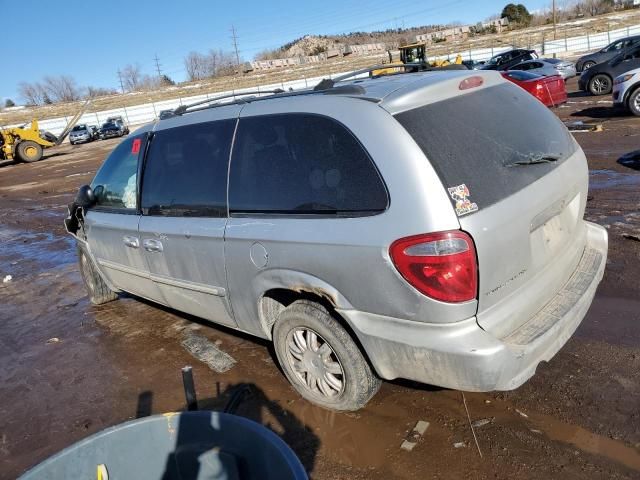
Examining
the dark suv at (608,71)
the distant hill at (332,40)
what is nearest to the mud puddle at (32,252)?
the dark suv at (608,71)

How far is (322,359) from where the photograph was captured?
3.11m

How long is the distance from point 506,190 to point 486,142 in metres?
0.29

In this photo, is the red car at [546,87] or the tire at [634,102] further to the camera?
the red car at [546,87]

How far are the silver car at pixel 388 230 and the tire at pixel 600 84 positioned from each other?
54.5 ft

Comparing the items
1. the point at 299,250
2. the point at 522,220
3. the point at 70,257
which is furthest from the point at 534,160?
the point at 70,257

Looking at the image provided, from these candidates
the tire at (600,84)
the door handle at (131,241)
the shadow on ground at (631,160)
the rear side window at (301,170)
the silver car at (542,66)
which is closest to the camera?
the rear side window at (301,170)

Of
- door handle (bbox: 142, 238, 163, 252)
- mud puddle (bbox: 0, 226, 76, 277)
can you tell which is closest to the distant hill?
mud puddle (bbox: 0, 226, 76, 277)

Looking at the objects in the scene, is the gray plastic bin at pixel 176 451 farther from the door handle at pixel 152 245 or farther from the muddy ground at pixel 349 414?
the door handle at pixel 152 245

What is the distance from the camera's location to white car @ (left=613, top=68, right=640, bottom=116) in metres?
12.1

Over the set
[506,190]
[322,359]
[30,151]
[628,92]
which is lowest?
[322,359]

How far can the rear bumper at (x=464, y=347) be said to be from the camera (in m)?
2.47

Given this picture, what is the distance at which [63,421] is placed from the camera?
358 centimetres

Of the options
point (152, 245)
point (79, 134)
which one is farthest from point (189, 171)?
point (79, 134)

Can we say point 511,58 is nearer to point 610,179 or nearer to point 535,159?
point 610,179
